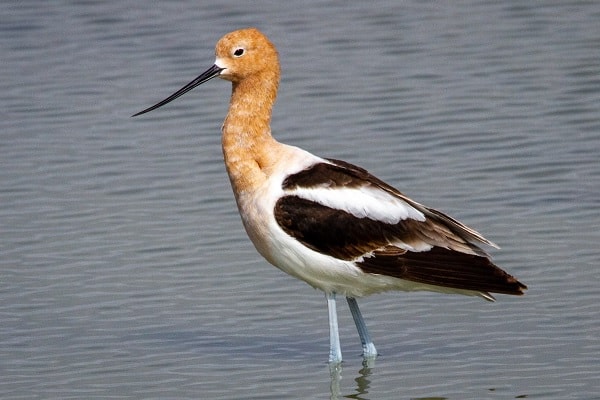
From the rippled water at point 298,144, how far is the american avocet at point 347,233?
40 centimetres

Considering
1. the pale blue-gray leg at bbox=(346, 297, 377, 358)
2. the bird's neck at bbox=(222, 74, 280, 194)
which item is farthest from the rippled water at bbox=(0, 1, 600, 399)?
the bird's neck at bbox=(222, 74, 280, 194)

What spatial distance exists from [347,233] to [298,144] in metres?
3.79

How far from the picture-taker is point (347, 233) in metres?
8.31

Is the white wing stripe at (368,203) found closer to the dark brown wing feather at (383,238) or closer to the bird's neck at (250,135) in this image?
the dark brown wing feather at (383,238)

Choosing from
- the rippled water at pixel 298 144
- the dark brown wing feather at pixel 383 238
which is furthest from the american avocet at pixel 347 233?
the rippled water at pixel 298 144

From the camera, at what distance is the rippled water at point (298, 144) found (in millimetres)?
8281

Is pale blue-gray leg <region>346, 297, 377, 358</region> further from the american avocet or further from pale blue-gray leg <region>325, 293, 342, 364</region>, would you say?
pale blue-gray leg <region>325, 293, 342, 364</region>

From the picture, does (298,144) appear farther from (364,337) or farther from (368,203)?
(364,337)

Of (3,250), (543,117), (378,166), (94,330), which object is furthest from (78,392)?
(543,117)

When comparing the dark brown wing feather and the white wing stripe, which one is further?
the white wing stripe

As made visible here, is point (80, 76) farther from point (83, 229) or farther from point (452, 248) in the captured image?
point (452, 248)

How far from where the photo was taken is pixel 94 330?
8.98m

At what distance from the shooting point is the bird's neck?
841 cm

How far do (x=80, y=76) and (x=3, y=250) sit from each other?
14.4ft
